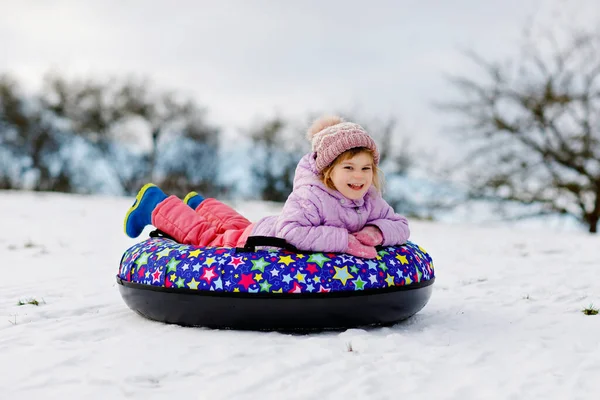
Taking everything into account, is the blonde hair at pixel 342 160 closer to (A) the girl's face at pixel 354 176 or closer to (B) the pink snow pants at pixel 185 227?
(A) the girl's face at pixel 354 176

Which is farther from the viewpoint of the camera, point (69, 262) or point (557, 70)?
point (557, 70)

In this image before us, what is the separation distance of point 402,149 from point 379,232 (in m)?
14.9

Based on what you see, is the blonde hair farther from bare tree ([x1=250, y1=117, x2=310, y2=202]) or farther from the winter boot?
bare tree ([x1=250, y1=117, x2=310, y2=202])

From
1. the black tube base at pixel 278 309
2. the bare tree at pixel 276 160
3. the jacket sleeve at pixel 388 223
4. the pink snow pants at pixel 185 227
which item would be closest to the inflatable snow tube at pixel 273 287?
the black tube base at pixel 278 309

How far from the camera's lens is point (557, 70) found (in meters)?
14.0

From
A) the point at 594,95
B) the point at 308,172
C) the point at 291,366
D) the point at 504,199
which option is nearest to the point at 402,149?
the point at 504,199

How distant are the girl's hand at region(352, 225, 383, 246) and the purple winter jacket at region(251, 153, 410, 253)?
0.11ft

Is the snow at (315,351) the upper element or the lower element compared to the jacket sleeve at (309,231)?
lower

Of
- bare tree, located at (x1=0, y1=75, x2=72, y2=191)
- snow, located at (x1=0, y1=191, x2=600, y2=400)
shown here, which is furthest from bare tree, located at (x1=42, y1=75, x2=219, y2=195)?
snow, located at (x1=0, y1=191, x2=600, y2=400)

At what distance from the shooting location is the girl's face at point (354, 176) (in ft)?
12.8

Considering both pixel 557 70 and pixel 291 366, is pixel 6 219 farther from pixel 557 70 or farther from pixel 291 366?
pixel 557 70

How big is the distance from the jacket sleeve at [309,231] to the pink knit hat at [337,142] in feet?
0.99

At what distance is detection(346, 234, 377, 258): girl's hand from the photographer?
3803mm

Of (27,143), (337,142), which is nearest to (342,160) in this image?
(337,142)
